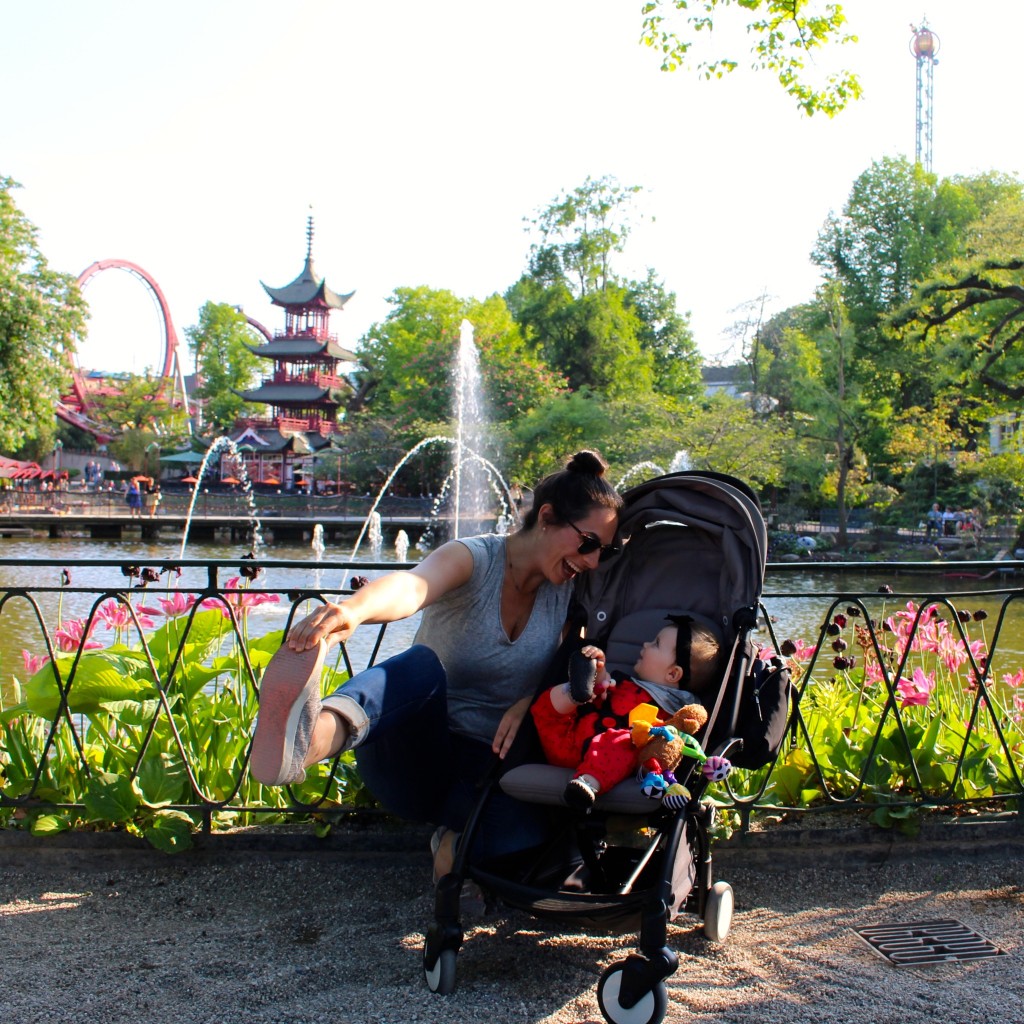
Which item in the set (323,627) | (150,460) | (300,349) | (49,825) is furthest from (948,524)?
(150,460)

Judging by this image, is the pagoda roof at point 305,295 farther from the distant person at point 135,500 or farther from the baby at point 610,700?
the baby at point 610,700

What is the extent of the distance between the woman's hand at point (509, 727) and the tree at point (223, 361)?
67004mm

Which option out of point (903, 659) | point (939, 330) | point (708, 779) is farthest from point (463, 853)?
point (939, 330)

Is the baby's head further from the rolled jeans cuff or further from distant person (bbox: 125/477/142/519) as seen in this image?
distant person (bbox: 125/477/142/519)

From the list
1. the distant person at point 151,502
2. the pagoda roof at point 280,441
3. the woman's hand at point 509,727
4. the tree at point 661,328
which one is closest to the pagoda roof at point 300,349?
the pagoda roof at point 280,441

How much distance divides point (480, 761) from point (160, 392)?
6612 centimetres

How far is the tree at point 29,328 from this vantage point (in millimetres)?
27688

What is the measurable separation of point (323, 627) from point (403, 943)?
121cm

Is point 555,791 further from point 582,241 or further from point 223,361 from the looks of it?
point 223,361

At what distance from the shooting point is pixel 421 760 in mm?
2723

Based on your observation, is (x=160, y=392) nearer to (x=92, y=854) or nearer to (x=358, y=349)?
(x=358, y=349)

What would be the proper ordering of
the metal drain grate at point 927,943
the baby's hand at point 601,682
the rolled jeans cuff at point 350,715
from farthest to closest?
the metal drain grate at point 927,943 < the baby's hand at point 601,682 < the rolled jeans cuff at point 350,715

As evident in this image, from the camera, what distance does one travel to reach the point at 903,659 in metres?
3.66

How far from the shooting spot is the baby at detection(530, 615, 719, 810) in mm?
2547
